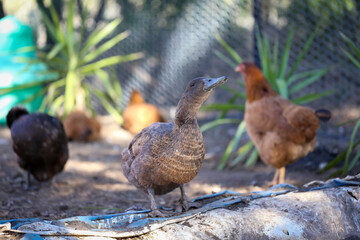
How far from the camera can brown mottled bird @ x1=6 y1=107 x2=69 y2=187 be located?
143 inches

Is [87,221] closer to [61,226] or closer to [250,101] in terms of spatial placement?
[61,226]

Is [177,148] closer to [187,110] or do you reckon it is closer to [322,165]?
[187,110]

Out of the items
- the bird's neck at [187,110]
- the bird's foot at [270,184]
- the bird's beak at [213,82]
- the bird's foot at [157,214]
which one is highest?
the bird's beak at [213,82]

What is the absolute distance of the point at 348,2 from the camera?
5.30 metres

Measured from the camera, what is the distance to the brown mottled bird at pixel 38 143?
3.64 m

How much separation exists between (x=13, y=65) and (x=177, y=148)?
5163 millimetres

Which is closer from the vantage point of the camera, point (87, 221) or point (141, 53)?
point (87, 221)

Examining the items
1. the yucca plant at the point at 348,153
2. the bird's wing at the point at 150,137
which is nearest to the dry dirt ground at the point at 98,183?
the yucca plant at the point at 348,153

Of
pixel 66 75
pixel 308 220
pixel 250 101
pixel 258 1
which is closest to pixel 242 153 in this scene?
pixel 250 101

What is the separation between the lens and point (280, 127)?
3.80 meters

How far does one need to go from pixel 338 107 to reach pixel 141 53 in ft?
11.5

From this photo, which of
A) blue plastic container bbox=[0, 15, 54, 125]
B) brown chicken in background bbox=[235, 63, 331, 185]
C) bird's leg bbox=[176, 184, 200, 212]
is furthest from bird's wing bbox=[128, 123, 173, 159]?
blue plastic container bbox=[0, 15, 54, 125]

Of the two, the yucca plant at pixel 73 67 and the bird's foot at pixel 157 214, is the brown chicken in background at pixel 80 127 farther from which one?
the bird's foot at pixel 157 214

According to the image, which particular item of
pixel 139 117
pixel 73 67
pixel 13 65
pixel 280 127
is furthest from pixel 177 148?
pixel 13 65
